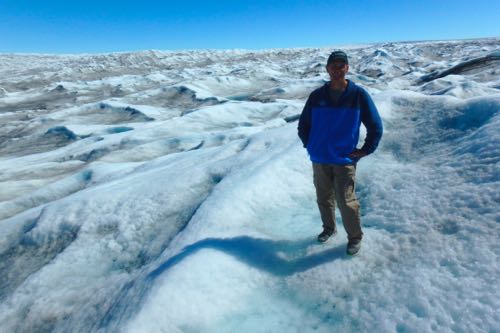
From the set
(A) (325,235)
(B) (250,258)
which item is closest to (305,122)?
(A) (325,235)

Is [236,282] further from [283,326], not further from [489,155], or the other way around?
[489,155]

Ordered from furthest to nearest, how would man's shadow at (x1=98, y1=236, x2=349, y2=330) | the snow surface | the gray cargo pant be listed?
1. the gray cargo pant
2. man's shadow at (x1=98, y1=236, x2=349, y2=330)
3. the snow surface

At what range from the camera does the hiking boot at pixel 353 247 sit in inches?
121

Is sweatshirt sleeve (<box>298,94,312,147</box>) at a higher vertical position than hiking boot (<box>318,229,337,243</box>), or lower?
higher

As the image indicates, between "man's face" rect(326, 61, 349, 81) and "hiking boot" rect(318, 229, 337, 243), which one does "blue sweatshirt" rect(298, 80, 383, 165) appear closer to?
"man's face" rect(326, 61, 349, 81)

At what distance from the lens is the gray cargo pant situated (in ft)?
9.84

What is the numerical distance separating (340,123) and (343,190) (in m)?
0.56

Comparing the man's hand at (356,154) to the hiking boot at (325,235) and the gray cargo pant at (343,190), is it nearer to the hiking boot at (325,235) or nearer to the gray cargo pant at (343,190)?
the gray cargo pant at (343,190)

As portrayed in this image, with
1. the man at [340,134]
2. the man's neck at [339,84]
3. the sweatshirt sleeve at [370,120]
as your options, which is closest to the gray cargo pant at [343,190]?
the man at [340,134]

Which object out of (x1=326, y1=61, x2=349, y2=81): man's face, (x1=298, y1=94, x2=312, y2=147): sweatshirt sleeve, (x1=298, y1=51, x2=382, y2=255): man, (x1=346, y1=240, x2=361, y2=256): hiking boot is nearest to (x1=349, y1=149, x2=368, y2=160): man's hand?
(x1=298, y1=51, x2=382, y2=255): man

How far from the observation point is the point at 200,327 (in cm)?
254

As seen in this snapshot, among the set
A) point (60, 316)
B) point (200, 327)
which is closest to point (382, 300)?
point (200, 327)

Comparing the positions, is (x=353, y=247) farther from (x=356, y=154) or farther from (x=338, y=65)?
(x=338, y=65)

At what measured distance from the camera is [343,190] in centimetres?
301
